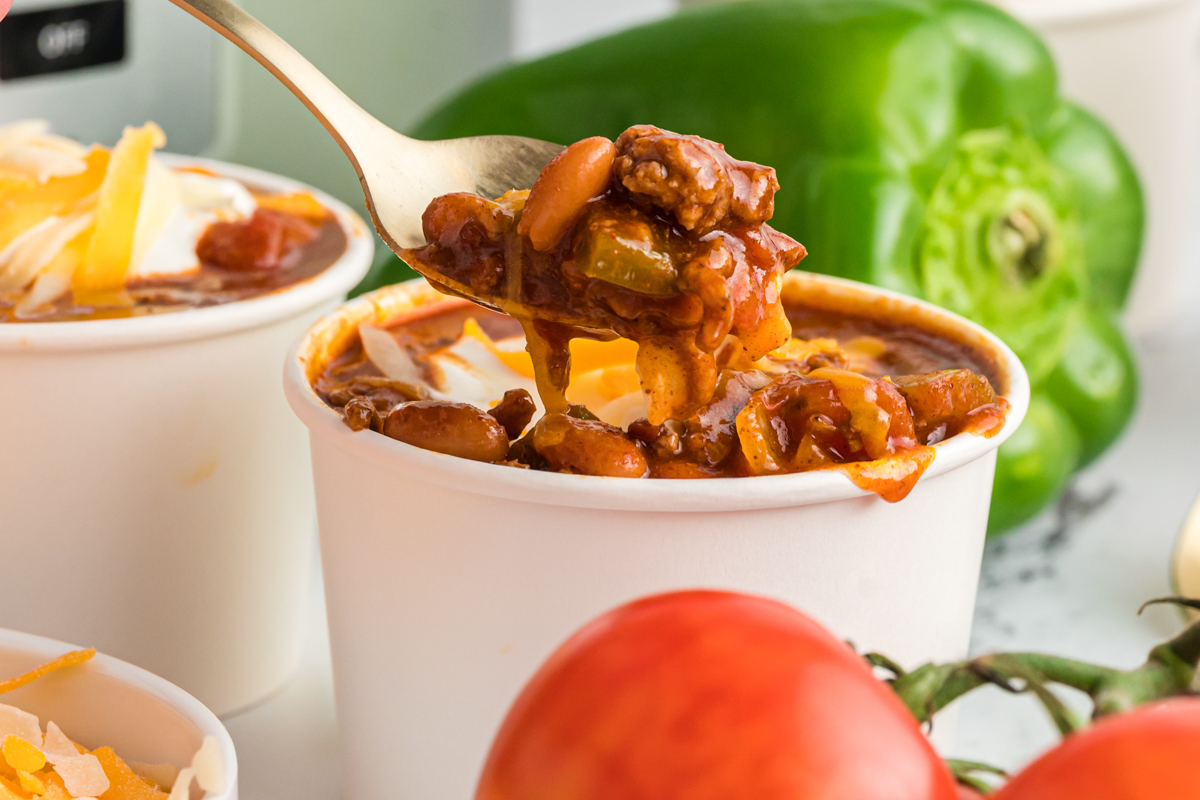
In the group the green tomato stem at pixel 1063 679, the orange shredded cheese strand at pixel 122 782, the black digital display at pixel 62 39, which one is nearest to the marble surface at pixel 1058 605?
the orange shredded cheese strand at pixel 122 782

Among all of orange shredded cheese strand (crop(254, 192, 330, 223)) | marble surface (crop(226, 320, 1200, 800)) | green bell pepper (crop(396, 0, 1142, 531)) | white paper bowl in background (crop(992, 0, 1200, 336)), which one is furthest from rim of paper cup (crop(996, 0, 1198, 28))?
orange shredded cheese strand (crop(254, 192, 330, 223))

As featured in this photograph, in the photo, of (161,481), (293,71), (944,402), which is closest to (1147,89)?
(944,402)

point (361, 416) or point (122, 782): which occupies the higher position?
point (361, 416)

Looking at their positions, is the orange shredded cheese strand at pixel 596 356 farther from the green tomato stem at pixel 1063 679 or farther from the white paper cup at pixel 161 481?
the green tomato stem at pixel 1063 679

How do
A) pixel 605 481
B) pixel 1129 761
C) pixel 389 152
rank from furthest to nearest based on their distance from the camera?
1. pixel 389 152
2. pixel 605 481
3. pixel 1129 761

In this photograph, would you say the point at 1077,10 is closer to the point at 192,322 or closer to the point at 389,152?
the point at 389,152

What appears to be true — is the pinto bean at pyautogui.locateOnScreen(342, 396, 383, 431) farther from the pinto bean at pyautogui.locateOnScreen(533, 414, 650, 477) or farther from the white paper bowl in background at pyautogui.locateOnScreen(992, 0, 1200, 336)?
the white paper bowl in background at pyautogui.locateOnScreen(992, 0, 1200, 336)
